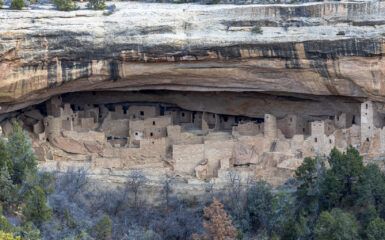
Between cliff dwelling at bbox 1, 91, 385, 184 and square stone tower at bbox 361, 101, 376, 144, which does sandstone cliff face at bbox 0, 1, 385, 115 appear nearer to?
square stone tower at bbox 361, 101, 376, 144

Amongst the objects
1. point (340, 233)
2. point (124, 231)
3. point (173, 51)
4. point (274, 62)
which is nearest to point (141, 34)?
point (173, 51)

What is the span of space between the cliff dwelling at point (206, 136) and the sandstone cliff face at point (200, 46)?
4.66ft

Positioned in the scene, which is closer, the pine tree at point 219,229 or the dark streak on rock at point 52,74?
the pine tree at point 219,229

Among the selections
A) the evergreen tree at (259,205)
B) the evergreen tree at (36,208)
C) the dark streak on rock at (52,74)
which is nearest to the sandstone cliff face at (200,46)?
the dark streak on rock at (52,74)

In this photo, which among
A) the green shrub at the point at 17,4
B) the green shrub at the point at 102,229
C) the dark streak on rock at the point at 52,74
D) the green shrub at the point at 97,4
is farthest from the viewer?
the green shrub at the point at 97,4

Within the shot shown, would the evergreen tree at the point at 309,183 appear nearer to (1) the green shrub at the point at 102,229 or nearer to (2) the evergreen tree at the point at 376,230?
(2) the evergreen tree at the point at 376,230

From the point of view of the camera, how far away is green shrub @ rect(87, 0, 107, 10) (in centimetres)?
2198

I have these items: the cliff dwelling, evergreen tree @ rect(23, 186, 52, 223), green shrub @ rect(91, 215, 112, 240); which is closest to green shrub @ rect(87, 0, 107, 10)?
the cliff dwelling

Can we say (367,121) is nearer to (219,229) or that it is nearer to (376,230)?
(376,230)

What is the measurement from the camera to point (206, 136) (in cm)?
2355

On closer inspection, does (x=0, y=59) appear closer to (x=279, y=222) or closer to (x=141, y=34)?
(x=141, y=34)

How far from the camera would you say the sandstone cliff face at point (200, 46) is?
66.6 feet

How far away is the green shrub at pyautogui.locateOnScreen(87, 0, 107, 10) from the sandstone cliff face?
1.83 feet

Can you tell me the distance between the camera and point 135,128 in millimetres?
24000
